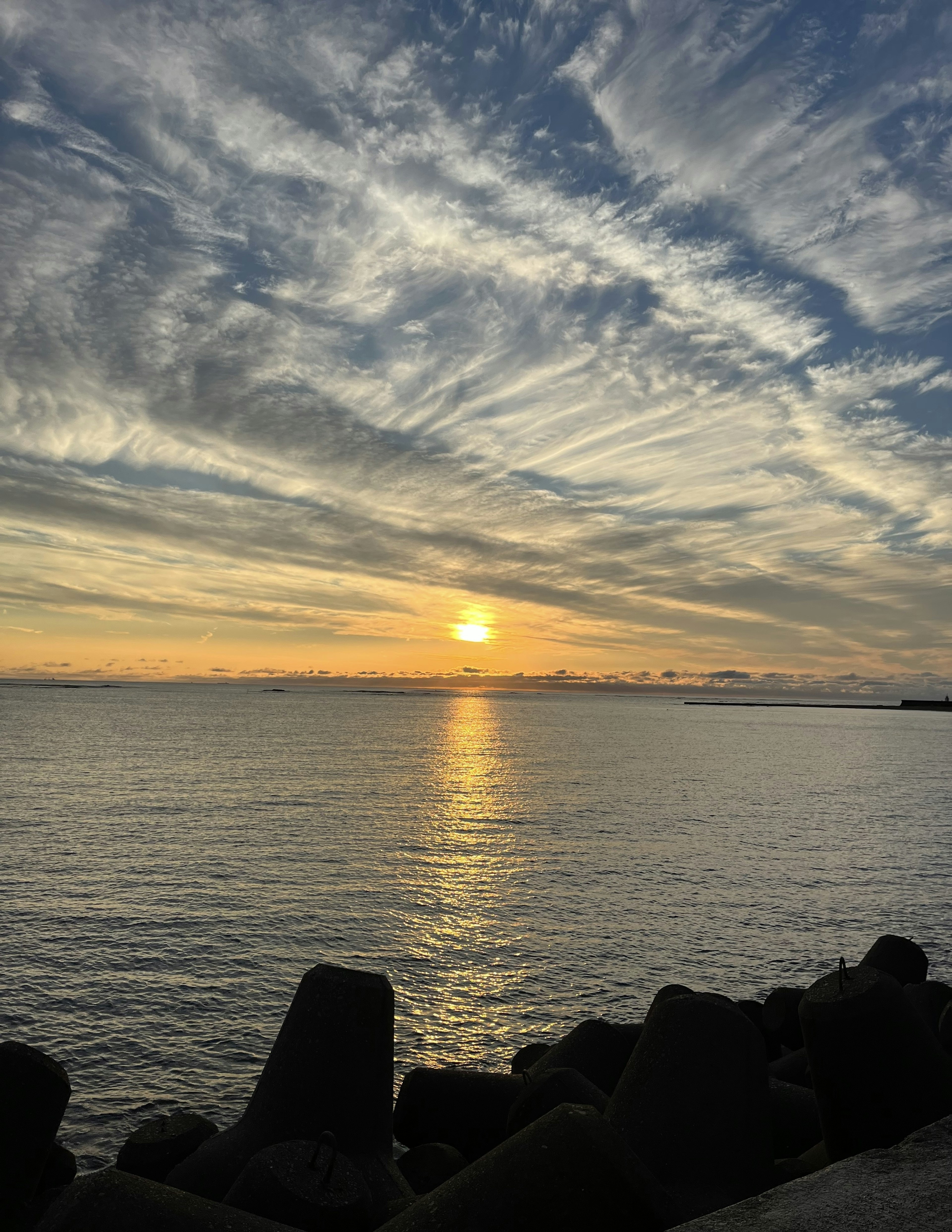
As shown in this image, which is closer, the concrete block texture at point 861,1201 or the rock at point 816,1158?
the concrete block texture at point 861,1201

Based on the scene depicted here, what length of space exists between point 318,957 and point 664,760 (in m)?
52.2

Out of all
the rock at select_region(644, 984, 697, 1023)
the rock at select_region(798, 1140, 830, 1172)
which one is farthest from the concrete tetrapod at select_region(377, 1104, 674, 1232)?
the rock at select_region(798, 1140, 830, 1172)

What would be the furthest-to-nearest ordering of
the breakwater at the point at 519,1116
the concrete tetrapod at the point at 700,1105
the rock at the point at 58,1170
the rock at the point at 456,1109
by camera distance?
the rock at the point at 456,1109, the rock at the point at 58,1170, the concrete tetrapod at the point at 700,1105, the breakwater at the point at 519,1116

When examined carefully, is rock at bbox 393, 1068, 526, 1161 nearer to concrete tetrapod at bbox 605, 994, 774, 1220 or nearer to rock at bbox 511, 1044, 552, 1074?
rock at bbox 511, 1044, 552, 1074

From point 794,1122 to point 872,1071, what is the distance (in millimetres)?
1891

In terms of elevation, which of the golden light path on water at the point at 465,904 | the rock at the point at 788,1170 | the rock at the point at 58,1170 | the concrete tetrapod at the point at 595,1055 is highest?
the concrete tetrapod at the point at 595,1055

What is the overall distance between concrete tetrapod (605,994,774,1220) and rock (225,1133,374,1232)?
1.83 metres

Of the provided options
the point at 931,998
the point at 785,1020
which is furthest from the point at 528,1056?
the point at 931,998

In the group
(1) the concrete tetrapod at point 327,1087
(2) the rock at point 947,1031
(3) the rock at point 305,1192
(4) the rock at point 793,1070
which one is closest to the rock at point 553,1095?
(1) the concrete tetrapod at point 327,1087

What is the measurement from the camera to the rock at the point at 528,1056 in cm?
923

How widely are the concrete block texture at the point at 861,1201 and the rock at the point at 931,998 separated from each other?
539cm

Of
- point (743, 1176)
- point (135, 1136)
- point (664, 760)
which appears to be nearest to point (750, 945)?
point (743, 1176)

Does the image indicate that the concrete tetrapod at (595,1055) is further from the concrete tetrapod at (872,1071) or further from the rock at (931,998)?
the rock at (931,998)

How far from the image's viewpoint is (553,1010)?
1264 cm
